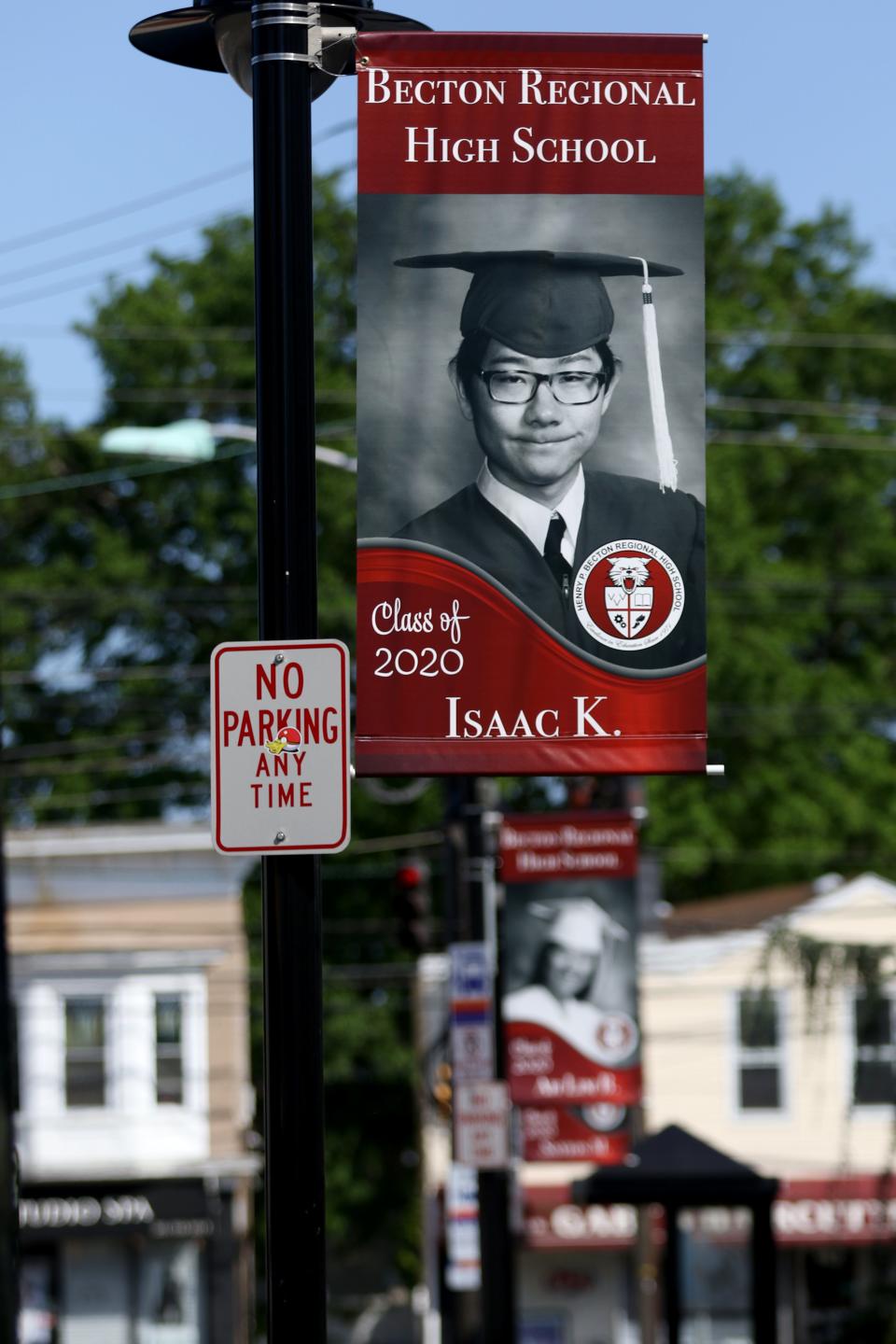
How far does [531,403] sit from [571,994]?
1473 centimetres

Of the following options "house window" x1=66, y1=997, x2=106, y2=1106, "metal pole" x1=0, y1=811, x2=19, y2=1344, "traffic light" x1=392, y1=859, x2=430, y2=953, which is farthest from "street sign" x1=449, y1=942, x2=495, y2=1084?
"house window" x1=66, y1=997, x2=106, y2=1106

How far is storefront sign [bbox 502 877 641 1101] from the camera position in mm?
19844

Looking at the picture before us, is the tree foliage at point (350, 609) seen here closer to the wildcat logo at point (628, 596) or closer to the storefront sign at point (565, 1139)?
the storefront sign at point (565, 1139)

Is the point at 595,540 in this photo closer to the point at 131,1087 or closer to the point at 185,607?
the point at 131,1087

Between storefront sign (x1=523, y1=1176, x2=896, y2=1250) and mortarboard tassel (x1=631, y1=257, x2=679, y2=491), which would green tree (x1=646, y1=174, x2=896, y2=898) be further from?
mortarboard tassel (x1=631, y1=257, x2=679, y2=491)

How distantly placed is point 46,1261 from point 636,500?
30.2 m

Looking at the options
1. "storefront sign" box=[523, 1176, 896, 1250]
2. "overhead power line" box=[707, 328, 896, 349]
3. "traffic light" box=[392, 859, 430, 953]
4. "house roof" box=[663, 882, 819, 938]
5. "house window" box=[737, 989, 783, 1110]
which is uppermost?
"overhead power line" box=[707, 328, 896, 349]

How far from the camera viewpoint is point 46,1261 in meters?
34.0

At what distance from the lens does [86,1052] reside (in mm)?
34875

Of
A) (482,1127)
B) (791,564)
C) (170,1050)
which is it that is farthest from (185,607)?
(482,1127)

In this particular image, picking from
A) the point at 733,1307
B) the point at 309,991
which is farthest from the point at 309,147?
the point at 733,1307

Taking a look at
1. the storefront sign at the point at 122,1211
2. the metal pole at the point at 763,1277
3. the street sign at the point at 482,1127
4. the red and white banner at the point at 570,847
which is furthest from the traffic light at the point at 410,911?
the storefront sign at the point at 122,1211

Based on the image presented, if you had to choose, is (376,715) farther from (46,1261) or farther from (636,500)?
(46,1261)

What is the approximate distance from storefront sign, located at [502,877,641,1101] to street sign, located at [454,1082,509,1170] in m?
1.42
